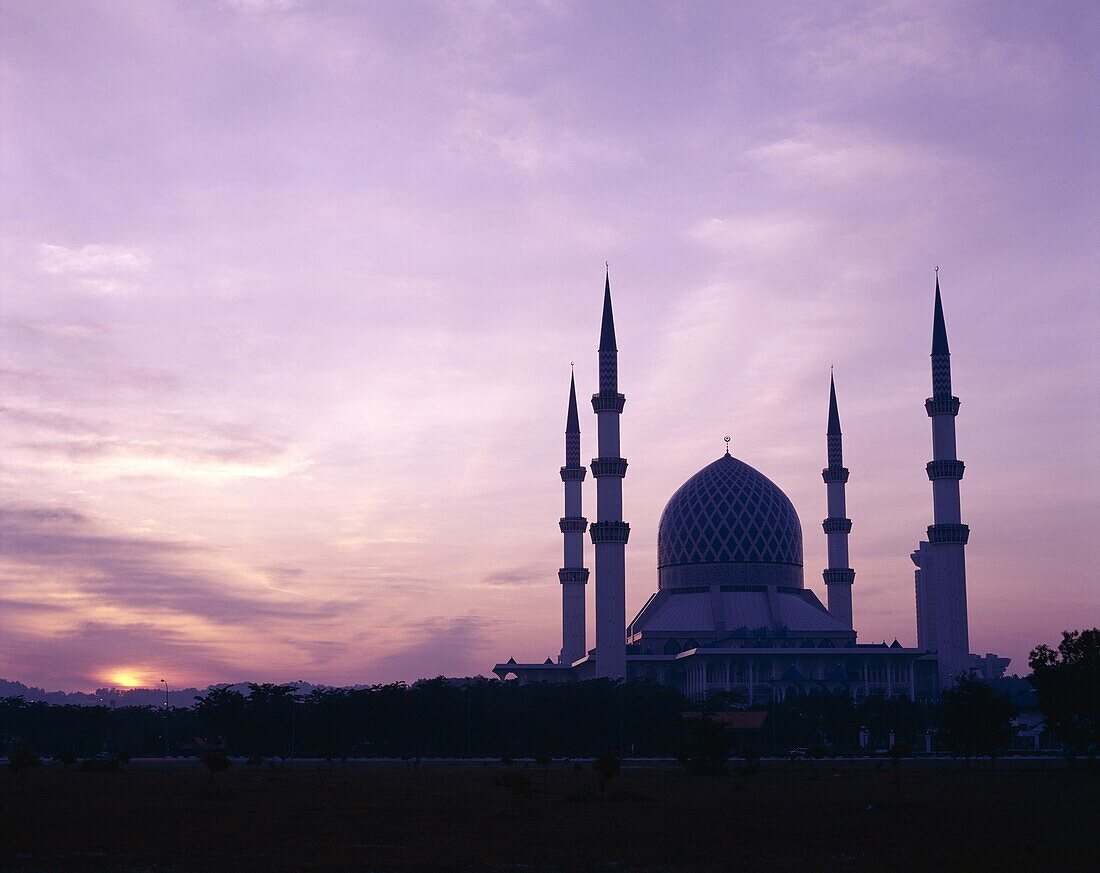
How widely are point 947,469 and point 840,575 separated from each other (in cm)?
1933

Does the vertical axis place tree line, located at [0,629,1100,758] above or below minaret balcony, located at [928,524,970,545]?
below

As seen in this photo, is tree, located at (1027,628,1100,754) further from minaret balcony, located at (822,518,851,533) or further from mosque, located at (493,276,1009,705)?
minaret balcony, located at (822,518,851,533)

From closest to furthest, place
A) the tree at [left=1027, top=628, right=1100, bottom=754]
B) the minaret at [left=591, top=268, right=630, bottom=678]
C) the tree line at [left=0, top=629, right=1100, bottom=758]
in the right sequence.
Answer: the tree at [left=1027, top=628, right=1100, bottom=754], the tree line at [left=0, top=629, right=1100, bottom=758], the minaret at [left=591, top=268, right=630, bottom=678]

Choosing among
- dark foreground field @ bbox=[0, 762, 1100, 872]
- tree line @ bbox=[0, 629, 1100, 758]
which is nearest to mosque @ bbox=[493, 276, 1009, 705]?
tree line @ bbox=[0, 629, 1100, 758]

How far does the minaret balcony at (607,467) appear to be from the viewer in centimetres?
7700

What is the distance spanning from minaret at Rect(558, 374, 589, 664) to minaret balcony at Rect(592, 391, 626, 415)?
14297 millimetres

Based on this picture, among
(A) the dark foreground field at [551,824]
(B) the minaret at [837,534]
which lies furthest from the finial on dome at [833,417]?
(A) the dark foreground field at [551,824]

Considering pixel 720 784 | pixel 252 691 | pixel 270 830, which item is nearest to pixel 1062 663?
pixel 720 784

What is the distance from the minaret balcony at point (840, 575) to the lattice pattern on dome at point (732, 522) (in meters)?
2.86

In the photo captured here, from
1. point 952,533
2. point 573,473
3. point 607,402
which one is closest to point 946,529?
point 952,533

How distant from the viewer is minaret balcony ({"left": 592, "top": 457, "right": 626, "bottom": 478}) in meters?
77.0

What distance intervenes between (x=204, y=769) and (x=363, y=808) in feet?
82.0

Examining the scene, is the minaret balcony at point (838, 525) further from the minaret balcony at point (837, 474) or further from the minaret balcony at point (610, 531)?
the minaret balcony at point (610, 531)

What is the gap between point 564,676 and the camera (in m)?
93.3
